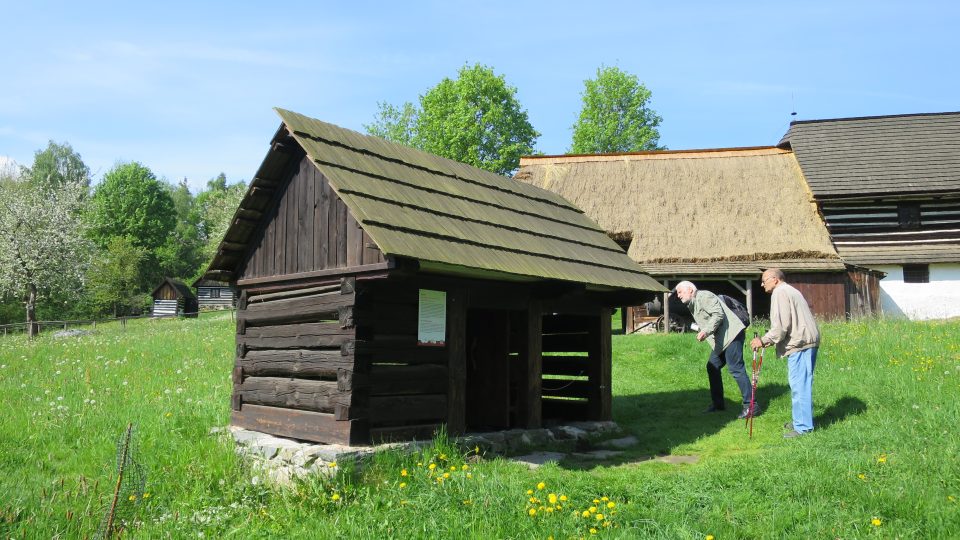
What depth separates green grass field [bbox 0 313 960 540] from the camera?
5.00m

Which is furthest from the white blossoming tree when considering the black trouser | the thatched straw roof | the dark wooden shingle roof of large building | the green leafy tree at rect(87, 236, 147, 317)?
the black trouser

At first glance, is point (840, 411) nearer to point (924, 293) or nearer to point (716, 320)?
point (716, 320)

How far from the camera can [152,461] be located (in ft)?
24.3

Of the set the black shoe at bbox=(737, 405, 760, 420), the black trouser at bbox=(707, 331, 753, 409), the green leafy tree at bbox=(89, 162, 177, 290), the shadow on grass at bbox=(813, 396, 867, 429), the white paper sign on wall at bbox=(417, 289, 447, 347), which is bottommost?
the black shoe at bbox=(737, 405, 760, 420)

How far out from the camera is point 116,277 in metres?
45.2

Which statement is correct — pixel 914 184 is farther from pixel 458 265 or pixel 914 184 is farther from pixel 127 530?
pixel 127 530

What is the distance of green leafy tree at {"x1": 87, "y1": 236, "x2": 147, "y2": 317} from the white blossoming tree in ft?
12.8

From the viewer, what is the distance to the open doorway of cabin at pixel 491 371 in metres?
8.70

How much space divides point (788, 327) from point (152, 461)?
258 inches

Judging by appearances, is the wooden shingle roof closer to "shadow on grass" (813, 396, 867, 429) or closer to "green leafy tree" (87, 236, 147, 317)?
"shadow on grass" (813, 396, 867, 429)

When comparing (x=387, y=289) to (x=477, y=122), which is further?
(x=477, y=122)

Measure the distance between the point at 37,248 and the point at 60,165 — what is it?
23.1 metres

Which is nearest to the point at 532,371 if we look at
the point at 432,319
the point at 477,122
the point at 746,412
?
the point at 432,319

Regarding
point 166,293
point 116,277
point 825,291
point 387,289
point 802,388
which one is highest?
point 116,277
